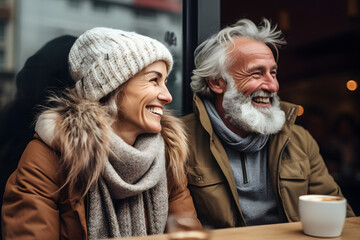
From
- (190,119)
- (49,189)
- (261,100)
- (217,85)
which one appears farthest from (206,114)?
(49,189)

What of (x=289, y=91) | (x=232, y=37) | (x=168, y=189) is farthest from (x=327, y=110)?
(x=168, y=189)

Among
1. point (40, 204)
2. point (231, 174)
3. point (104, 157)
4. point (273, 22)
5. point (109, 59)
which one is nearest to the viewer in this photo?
point (40, 204)

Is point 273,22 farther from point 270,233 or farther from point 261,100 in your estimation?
point 270,233

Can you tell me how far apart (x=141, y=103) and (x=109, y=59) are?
10.6 inches

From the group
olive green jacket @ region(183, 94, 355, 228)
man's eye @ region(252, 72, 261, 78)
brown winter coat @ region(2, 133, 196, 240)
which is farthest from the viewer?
man's eye @ region(252, 72, 261, 78)

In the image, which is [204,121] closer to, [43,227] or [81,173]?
[81,173]

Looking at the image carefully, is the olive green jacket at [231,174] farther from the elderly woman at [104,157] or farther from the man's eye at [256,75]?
the man's eye at [256,75]

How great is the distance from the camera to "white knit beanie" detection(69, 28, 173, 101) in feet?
6.09

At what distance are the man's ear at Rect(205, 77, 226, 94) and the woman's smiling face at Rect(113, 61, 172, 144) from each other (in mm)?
560

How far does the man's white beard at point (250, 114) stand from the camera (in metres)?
2.30

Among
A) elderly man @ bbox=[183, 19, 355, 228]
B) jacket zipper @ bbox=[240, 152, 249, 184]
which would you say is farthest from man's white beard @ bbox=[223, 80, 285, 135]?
jacket zipper @ bbox=[240, 152, 249, 184]

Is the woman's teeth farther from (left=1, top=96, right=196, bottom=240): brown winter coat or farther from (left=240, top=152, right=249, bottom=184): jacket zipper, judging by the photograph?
(left=1, top=96, right=196, bottom=240): brown winter coat

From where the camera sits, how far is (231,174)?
2.21 m

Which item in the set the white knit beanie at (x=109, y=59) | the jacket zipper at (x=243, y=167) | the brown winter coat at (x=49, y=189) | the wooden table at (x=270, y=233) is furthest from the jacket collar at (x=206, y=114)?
the wooden table at (x=270, y=233)
